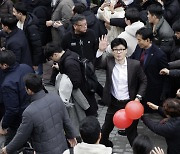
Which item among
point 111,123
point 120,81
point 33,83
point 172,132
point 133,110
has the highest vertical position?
point 33,83

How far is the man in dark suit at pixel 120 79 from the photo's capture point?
6966mm

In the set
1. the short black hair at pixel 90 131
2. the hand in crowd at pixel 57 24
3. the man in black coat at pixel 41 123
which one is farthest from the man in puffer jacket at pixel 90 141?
the hand in crowd at pixel 57 24

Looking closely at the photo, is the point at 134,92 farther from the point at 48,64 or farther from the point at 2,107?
the point at 48,64

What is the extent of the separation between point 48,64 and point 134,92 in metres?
4.72

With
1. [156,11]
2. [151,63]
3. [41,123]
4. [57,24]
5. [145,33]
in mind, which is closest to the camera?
[41,123]

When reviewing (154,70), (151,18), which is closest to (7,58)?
(154,70)

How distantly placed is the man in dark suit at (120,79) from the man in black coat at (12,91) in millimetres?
1232

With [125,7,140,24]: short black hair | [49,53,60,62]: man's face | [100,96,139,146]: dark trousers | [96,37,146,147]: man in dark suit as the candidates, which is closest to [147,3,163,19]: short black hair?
[125,7,140,24]: short black hair

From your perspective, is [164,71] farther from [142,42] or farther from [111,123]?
[111,123]

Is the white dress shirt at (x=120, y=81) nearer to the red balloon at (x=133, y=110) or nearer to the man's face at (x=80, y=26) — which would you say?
the red balloon at (x=133, y=110)

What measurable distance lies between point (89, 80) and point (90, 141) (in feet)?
9.23

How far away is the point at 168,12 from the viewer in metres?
9.12

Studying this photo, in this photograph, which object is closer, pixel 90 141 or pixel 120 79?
pixel 90 141

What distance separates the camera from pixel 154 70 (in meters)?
7.57
